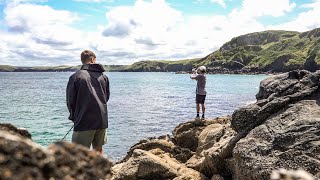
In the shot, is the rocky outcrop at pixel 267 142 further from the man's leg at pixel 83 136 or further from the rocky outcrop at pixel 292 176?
the rocky outcrop at pixel 292 176

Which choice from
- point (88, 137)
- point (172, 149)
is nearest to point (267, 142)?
point (88, 137)

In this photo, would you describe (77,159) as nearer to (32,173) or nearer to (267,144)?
(32,173)

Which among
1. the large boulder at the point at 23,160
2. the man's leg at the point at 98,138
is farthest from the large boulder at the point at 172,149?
the large boulder at the point at 23,160

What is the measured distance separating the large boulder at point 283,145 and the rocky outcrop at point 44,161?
705 centimetres

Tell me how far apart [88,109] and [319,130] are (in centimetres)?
583

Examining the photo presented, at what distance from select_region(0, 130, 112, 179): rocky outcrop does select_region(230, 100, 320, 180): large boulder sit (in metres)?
7.05

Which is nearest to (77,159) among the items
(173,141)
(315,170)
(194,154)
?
(315,170)

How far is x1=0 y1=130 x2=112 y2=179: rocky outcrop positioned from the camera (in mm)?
2543

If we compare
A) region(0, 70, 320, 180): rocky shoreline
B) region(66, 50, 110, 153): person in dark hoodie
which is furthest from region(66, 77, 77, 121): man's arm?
region(0, 70, 320, 180): rocky shoreline

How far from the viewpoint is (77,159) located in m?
2.96

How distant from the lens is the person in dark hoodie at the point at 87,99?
31.9 ft

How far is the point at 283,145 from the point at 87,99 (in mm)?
5070

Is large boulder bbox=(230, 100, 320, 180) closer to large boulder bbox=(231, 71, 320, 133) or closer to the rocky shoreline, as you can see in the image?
the rocky shoreline

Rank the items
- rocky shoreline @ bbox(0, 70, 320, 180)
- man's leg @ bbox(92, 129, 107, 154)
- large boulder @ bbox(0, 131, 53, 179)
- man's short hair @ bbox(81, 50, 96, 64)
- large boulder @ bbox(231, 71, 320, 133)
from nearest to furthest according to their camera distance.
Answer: large boulder @ bbox(0, 131, 53, 179) → rocky shoreline @ bbox(0, 70, 320, 180) → man's short hair @ bbox(81, 50, 96, 64) → man's leg @ bbox(92, 129, 107, 154) → large boulder @ bbox(231, 71, 320, 133)
